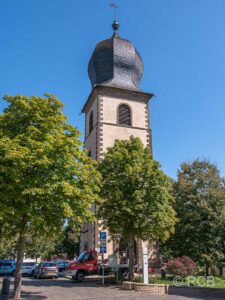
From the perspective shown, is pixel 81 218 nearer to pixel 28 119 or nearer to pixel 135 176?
pixel 28 119

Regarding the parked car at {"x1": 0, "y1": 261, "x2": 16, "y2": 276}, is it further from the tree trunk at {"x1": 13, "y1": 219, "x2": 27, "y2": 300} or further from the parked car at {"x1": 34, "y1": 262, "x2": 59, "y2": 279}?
the tree trunk at {"x1": 13, "y1": 219, "x2": 27, "y2": 300}

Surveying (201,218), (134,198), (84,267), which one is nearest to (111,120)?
(201,218)

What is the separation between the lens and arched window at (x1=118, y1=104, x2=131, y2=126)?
1357 inches

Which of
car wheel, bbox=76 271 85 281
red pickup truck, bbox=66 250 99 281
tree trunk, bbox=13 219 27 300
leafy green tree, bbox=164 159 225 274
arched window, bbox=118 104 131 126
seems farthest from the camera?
arched window, bbox=118 104 131 126

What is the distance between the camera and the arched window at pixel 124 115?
34469 mm

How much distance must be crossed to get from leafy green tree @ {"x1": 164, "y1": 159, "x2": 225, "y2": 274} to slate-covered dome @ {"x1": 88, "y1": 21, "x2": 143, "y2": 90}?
40.8 ft

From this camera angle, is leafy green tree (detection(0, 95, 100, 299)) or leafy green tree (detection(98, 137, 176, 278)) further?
leafy green tree (detection(98, 137, 176, 278))

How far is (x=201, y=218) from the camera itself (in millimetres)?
28125

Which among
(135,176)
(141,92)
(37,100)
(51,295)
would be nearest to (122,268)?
(135,176)

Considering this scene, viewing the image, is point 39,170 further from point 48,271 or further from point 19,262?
point 48,271

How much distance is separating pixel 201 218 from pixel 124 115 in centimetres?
1290

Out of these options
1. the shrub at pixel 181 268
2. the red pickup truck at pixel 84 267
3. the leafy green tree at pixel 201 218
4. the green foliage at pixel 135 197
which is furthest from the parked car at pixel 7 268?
the shrub at pixel 181 268

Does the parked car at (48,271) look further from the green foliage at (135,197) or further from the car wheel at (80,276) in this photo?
the green foliage at (135,197)

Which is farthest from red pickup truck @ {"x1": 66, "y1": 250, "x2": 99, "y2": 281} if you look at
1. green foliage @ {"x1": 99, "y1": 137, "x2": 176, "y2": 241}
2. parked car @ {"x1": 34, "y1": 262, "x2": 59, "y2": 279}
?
green foliage @ {"x1": 99, "y1": 137, "x2": 176, "y2": 241}
